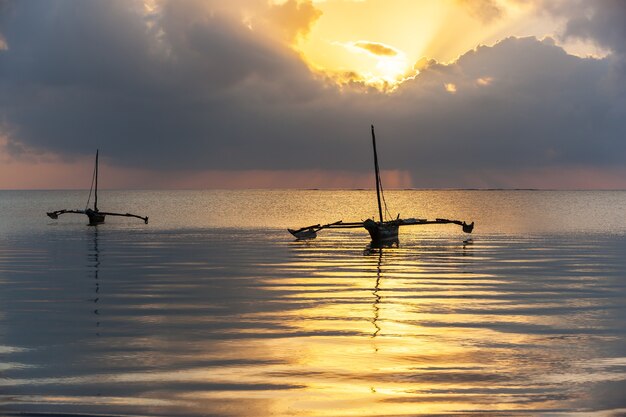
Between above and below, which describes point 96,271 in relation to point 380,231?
below

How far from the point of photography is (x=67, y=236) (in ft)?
319

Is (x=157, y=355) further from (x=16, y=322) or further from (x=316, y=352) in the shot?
(x=16, y=322)

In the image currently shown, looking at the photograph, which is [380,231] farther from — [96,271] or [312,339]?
[312,339]

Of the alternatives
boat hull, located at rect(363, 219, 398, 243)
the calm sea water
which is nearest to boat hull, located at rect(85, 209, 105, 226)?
boat hull, located at rect(363, 219, 398, 243)

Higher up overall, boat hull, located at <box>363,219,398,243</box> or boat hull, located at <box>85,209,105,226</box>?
boat hull, located at <box>85,209,105,226</box>

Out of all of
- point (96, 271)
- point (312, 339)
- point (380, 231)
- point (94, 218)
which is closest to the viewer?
point (312, 339)

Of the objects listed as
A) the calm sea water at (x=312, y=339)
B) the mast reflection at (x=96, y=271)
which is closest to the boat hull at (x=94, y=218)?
the mast reflection at (x=96, y=271)

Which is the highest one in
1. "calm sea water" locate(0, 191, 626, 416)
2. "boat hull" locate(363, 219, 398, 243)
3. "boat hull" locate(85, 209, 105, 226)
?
"boat hull" locate(85, 209, 105, 226)

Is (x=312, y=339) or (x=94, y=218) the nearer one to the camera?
(x=312, y=339)

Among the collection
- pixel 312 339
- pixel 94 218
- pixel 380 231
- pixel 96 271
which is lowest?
pixel 312 339

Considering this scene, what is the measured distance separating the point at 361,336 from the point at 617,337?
28.4 ft

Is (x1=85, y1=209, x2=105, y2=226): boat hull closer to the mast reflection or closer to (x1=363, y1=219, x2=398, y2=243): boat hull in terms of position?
the mast reflection

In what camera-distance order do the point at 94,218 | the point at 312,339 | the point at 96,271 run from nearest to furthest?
the point at 312,339, the point at 96,271, the point at 94,218

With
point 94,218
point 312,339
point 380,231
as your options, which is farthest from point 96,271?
point 94,218
